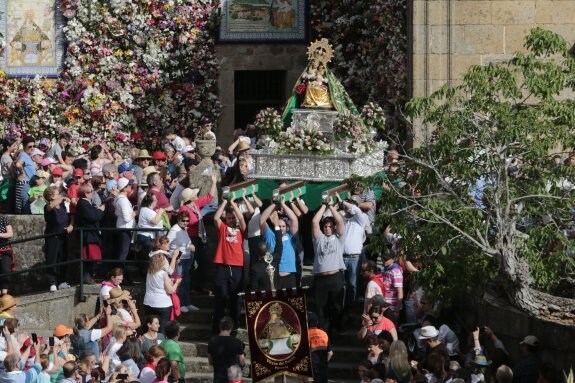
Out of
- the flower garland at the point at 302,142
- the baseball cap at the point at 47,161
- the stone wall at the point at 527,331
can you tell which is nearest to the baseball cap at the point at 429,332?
the stone wall at the point at 527,331

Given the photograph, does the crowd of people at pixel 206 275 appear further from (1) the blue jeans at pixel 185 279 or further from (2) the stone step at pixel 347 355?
(2) the stone step at pixel 347 355

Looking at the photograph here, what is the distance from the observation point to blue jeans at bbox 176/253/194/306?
80.5ft

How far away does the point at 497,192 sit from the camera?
67.9 feet

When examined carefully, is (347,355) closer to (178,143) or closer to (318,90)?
(318,90)

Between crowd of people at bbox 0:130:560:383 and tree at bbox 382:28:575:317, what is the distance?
67 centimetres

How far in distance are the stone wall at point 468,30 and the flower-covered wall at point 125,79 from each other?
4.89 metres

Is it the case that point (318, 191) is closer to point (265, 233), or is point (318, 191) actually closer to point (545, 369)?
point (265, 233)

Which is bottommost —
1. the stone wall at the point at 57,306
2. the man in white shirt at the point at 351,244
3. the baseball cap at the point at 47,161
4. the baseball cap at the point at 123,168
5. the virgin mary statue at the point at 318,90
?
the stone wall at the point at 57,306

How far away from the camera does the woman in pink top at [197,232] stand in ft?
81.9

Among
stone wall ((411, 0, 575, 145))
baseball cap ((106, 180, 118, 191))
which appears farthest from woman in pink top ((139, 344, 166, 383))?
stone wall ((411, 0, 575, 145))

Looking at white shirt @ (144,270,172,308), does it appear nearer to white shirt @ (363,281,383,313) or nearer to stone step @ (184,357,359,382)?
stone step @ (184,357,359,382)

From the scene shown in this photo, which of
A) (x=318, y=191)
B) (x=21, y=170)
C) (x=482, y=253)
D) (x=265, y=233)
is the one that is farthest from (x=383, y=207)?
(x=21, y=170)

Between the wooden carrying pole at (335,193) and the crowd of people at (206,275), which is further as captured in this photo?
the wooden carrying pole at (335,193)

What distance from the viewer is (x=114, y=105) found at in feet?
110
